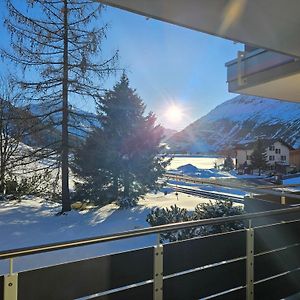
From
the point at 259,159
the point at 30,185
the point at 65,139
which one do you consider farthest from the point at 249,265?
the point at 259,159

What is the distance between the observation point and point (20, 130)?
11.2 m

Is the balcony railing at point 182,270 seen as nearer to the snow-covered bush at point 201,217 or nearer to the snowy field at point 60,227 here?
the snow-covered bush at point 201,217

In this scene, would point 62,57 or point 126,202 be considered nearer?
point 62,57

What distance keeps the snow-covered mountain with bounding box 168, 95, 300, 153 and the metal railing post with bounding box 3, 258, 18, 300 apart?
6716cm

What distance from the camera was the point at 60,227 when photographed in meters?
8.86

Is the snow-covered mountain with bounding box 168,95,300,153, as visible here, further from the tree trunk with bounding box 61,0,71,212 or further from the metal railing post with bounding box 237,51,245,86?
the metal railing post with bounding box 237,51,245,86

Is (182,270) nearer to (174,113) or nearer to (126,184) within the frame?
(126,184)

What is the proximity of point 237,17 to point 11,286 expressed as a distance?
2173 mm

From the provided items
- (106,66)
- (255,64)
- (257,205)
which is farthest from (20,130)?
(255,64)

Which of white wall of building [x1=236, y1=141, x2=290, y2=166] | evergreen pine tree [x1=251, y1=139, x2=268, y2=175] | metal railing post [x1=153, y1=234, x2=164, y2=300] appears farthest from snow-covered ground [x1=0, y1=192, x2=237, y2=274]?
white wall of building [x1=236, y1=141, x2=290, y2=166]

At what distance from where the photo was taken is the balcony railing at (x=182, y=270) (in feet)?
4.76

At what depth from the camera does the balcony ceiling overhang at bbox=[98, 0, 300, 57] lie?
6.67ft

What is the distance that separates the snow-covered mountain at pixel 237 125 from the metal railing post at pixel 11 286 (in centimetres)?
6716

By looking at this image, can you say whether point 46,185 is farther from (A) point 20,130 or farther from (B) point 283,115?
(B) point 283,115
